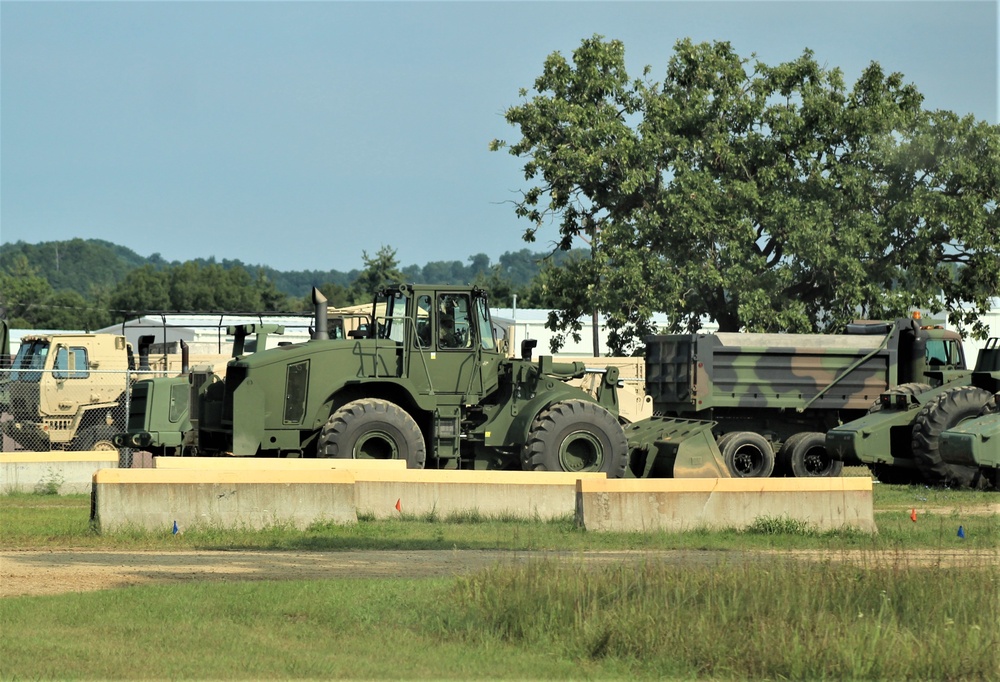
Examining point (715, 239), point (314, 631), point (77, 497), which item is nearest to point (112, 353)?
point (77, 497)

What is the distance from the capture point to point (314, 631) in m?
9.52

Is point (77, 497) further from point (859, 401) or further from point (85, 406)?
point (859, 401)

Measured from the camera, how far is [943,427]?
2064 centimetres

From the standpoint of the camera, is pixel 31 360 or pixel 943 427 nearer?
pixel 943 427

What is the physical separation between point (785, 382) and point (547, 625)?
48.1 feet

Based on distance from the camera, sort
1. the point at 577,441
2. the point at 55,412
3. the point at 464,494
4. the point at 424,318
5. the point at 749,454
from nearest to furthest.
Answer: the point at 464,494 < the point at 577,441 < the point at 424,318 < the point at 749,454 < the point at 55,412

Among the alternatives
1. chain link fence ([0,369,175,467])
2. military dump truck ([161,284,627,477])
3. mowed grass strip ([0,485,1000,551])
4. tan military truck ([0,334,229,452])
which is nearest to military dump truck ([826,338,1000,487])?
mowed grass strip ([0,485,1000,551])

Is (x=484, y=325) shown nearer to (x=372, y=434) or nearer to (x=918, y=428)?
(x=372, y=434)

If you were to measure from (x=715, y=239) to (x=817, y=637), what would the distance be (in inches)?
986

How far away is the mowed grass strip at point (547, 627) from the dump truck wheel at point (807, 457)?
38.7 ft

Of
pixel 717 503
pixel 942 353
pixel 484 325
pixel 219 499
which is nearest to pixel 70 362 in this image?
pixel 484 325

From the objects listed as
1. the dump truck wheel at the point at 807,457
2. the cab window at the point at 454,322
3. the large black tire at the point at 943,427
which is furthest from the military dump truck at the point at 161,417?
the large black tire at the point at 943,427

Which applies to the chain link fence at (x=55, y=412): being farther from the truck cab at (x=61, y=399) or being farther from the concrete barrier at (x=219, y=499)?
the concrete barrier at (x=219, y=499)

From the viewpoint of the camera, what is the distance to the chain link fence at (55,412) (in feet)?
87.1
